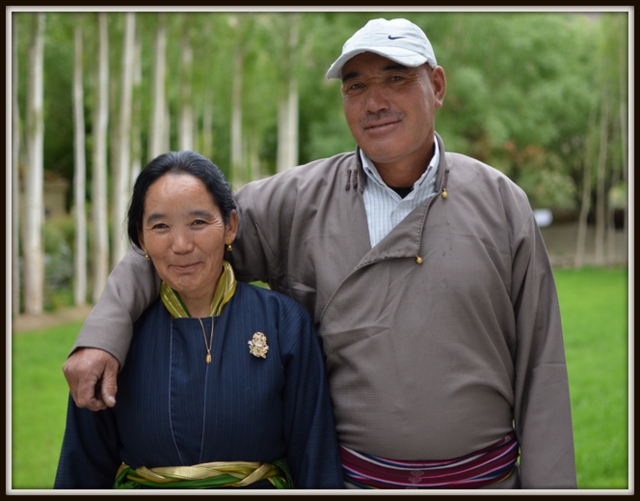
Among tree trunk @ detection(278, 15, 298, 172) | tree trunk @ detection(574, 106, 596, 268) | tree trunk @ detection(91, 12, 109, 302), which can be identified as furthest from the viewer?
tree trunk @ detection(574, 106, 596, 268)

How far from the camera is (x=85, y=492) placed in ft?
7.13

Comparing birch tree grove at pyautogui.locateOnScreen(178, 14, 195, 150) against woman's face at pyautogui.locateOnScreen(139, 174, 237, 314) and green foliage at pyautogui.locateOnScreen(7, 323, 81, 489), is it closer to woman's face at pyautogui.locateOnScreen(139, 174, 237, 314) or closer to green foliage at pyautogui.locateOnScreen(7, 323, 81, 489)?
green foliage at pyautogui.locateOnScreen(7, 323, 81, 489)

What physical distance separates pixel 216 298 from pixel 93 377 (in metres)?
0.41

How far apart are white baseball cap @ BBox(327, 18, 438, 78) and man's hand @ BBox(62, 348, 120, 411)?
3.45 feet

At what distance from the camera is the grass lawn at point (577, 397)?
566cm

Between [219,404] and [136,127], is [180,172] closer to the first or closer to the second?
[219,404]

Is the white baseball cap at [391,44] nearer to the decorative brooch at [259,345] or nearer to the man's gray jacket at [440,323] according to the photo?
the man's gray jacket at [440,323]

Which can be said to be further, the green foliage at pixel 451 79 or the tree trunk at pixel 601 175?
the tree trunk at pixel 601 175

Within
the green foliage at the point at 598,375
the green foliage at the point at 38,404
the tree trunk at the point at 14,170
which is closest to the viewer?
the tree trunk at the point at 14,170

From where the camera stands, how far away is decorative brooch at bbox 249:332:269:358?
215 centimetres

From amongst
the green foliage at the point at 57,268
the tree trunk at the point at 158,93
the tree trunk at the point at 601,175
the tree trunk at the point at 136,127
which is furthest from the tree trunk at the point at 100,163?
the tree trunk at the point at 601,175

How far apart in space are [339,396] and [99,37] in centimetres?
1166

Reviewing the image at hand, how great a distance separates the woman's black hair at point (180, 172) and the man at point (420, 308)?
0.20 metres

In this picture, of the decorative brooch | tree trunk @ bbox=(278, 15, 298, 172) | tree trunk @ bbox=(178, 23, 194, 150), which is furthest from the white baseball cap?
tree trunk @ bbox=(278, 15, 298, 172)
